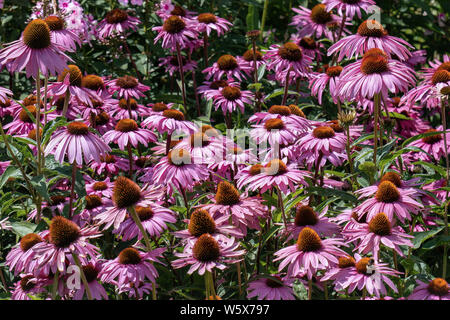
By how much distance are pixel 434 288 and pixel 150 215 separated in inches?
38.1

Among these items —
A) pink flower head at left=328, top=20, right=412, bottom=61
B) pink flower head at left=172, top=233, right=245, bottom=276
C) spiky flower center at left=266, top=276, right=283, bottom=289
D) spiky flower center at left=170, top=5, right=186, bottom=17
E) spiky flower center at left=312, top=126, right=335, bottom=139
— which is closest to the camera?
pink flower head at left=172, top=233, right=245, bottom=276

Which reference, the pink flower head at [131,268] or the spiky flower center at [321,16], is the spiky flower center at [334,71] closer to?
the spiky flower center at [321,16]

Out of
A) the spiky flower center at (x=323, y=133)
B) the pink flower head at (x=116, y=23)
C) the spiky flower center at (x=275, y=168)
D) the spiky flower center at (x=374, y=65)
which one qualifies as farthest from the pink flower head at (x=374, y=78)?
the pink flower head at (x=116, y=23)

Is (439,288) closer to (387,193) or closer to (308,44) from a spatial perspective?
(387,193)

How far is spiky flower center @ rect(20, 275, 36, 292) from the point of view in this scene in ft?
6.44

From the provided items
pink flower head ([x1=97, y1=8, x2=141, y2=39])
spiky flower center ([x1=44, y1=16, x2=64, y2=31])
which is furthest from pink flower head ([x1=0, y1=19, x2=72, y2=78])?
pink flower head ([x1=97, y1=8, x2=141, y2=39])

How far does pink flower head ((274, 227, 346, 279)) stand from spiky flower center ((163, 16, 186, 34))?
1794 millimetres

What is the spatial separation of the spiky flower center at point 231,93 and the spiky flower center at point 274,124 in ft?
1.99

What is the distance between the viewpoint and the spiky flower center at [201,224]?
189 centimetres

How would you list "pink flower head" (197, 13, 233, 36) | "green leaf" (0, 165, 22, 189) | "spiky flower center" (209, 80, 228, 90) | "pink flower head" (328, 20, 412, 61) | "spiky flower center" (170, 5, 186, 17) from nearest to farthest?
"green leaf" (0, 165, 22, 189) → "pink flower head" (328, 20, 412, 61) → "spiky flower center" (209, 80, 228, 90) → "pink flower head" (197, 13, 233, 36) → "spiky flower center" (170, 5, 186, 17)

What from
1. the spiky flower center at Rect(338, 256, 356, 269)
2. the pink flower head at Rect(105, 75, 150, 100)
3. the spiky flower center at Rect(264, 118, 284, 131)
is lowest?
the spiky flower center at Rect(338, 256, 356, 269)

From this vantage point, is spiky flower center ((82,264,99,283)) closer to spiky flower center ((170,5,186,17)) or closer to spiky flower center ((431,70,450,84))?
spiky flower center ((431,70,450,84))

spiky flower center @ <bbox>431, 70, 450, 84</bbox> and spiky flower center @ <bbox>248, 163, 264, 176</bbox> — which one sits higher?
spiky flower center @ <bbox>431, 70, 450, 84</bbox>
